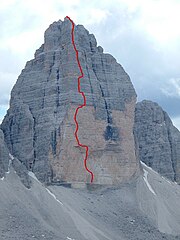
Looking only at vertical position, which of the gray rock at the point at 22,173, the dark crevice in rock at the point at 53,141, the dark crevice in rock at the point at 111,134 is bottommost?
the gray rock at the point at 22,173

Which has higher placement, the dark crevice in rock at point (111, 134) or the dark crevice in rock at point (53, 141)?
the dark crevice in rock at point (111, 134)

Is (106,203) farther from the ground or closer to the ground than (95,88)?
closer to the ground

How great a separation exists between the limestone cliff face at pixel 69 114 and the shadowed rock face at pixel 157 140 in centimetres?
1221

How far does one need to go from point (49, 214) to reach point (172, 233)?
47.1 ft

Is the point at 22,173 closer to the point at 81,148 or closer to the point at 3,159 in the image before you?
the point at 3,159

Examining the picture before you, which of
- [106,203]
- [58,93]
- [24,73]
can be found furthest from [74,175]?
[24,73]

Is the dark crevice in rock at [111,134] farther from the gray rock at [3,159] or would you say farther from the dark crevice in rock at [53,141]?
the gray rock at [3,159]

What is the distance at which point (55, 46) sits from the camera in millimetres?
69500

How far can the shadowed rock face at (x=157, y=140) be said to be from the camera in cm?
8119

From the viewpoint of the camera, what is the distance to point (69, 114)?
65125mm

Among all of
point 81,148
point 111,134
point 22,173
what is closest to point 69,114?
point 81,148

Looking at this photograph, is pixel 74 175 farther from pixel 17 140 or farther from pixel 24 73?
pixel 24 73

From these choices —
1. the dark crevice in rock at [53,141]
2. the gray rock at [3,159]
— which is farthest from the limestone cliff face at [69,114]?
the gray rock at [3,159]

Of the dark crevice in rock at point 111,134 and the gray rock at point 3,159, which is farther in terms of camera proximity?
the dark crevice in rock at point 111,134
